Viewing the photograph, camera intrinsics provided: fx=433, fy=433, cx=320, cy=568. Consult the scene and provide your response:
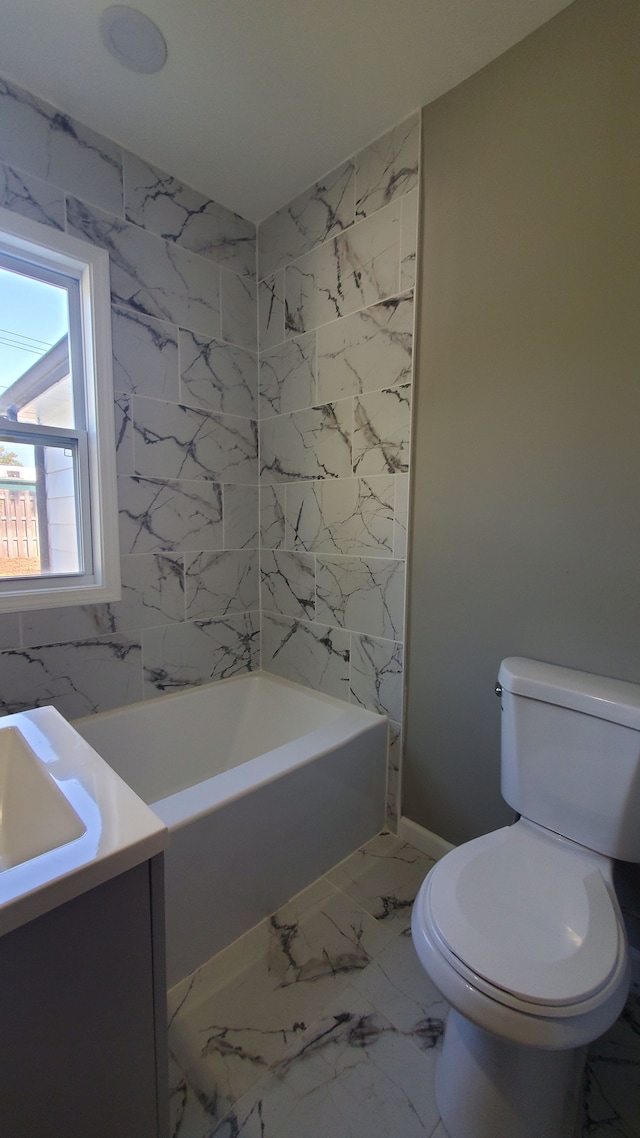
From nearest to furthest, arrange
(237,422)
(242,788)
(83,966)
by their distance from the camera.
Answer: (83,966), (242,788), (237,422)

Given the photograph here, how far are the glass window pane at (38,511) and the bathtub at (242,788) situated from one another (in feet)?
2.13

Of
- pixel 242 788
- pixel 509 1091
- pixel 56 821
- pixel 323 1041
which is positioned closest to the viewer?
pixel 56 821

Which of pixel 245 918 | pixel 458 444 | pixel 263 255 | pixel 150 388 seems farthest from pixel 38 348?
pixel 245 918

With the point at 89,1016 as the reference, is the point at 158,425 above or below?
above

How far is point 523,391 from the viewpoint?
1318 millimetres

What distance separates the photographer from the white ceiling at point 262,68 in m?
1.20

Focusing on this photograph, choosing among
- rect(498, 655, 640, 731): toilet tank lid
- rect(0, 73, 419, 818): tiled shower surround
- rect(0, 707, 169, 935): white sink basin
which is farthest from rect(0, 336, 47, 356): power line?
rect(498, 655, 640, 731): toilet tank lid

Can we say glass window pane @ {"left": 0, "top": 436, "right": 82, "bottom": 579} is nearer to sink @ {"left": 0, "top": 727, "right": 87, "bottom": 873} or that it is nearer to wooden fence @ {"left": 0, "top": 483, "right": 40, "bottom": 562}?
wooden fence @ {"left": 0, "top": 483, "right": 40, "bottom": 562}

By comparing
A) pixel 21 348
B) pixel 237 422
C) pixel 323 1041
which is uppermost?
pixel 21 348

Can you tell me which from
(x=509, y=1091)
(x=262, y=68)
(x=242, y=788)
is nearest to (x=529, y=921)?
(x=509, y=1091)

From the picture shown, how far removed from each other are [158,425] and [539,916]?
2.00 metres

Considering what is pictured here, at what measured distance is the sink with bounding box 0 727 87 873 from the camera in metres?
0.73

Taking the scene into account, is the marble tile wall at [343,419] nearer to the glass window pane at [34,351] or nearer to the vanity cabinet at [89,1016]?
the glass window pane at [34,351]

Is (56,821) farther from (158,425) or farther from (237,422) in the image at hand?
(237,422)
